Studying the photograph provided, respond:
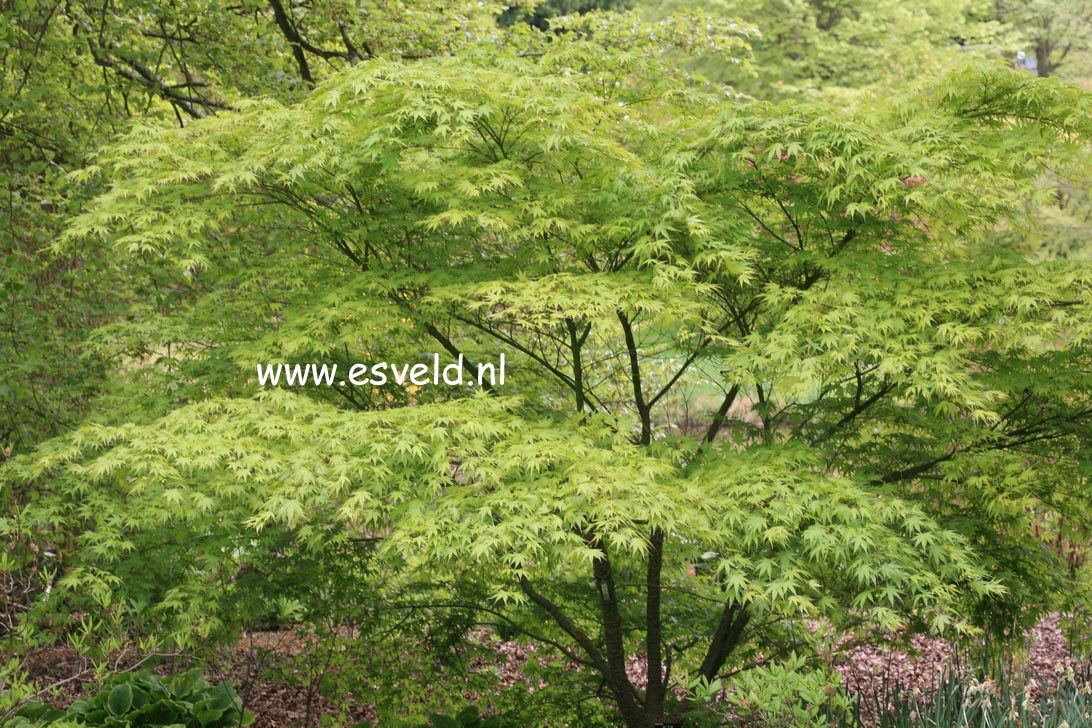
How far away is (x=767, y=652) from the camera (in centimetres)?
582

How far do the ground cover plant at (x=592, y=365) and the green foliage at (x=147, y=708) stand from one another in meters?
0.28

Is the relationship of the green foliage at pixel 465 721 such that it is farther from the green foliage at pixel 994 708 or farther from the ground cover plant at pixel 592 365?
the green foliage at pixel 994 708

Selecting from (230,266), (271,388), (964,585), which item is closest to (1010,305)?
(964,585)

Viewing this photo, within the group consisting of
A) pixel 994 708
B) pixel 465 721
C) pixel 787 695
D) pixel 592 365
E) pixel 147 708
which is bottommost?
pixel 465 721

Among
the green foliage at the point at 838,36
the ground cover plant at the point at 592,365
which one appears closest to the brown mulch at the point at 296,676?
the ground cover plant at the point at 592,365

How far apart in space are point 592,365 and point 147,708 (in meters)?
2.86

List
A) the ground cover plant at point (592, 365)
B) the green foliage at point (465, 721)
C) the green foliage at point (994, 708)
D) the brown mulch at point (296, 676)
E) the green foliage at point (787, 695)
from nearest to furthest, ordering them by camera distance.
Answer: the green foliage at point (787, 695)
the green foliage at point (994, 708)
the ground cover plant at point (592, 365)
the green foliage at point (465, 721)
the brown mulch at point (296, 676)

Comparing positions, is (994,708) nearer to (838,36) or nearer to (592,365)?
(592,365)

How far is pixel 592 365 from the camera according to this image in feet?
18.7

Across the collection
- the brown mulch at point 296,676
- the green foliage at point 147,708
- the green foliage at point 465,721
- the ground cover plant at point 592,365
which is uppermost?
the ground cover plant at point 592,365

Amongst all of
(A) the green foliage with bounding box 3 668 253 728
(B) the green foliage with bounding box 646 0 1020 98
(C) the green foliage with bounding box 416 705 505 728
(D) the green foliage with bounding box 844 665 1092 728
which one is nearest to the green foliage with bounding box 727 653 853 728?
(D) the green foliage with bounding box 844 665 1092 728

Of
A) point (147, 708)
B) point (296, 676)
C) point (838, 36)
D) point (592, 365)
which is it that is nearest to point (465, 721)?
point (147, 708)

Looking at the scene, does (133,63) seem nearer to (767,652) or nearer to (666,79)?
(666,79)

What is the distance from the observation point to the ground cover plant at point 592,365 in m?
3.84
